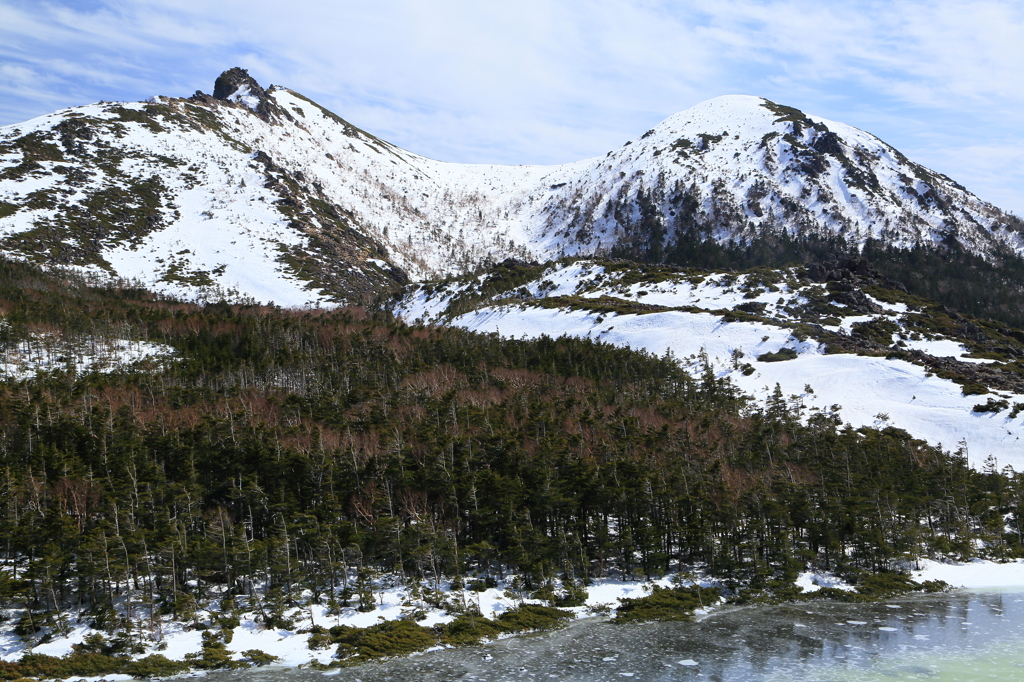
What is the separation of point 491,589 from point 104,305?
394ft

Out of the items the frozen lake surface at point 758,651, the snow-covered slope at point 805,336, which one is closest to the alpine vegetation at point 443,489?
the snow-covered slope at point 805,336

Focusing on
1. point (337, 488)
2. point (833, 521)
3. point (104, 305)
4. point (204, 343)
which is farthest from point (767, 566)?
point (104, 305)

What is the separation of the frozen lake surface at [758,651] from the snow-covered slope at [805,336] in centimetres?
4602

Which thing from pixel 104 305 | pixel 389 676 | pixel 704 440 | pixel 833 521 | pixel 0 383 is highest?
pixel 104 305

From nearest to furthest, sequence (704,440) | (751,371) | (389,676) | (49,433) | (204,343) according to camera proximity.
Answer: (389,676) < (49,433) < (704,440) < (751,371) < (204,343)

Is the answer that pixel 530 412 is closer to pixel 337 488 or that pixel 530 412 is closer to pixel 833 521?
pixel 337 488

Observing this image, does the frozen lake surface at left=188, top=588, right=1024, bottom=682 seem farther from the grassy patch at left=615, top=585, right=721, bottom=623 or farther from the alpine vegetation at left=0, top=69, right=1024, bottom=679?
the alpine vegetation at left=0, top=69, right=1024, bottom=679

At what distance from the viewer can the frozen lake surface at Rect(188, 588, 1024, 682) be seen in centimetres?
3978

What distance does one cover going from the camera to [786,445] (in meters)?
82.2

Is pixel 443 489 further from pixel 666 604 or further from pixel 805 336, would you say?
pixel 805 336

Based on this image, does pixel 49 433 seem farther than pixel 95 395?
No

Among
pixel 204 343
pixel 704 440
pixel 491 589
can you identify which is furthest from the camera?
pixel 204 343

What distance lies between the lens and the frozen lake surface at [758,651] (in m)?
39.8

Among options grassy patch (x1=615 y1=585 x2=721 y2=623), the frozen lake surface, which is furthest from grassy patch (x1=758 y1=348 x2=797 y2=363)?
grassy patch (x1=615 y1=585 x2=721 y2=623)
